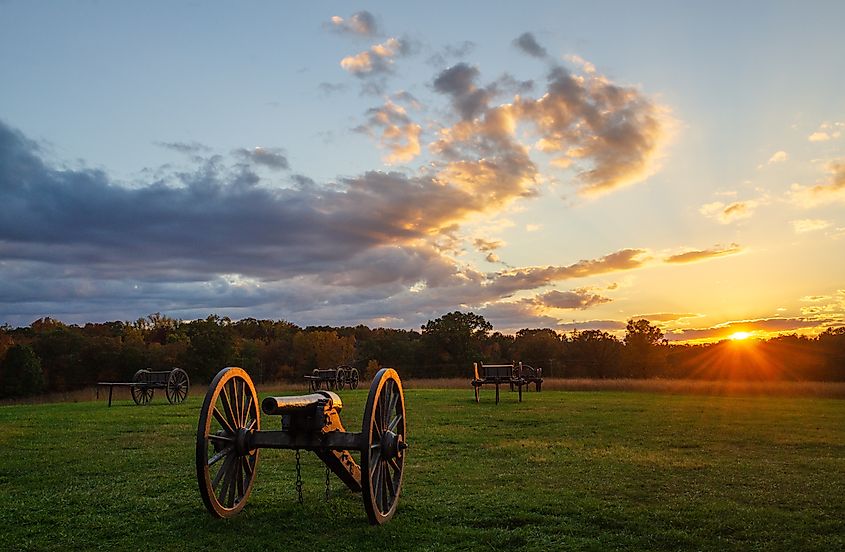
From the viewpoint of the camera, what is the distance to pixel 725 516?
6.63 metres

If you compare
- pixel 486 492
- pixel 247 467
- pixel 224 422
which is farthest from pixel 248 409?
pixel 486 492

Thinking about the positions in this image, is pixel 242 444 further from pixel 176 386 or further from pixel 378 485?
pixel 176 386

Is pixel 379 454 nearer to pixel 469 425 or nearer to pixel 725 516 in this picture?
pixel 725 516

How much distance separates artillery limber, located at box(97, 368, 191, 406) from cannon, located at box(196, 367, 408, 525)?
18.1m

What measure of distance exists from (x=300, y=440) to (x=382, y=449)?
2.54 feet

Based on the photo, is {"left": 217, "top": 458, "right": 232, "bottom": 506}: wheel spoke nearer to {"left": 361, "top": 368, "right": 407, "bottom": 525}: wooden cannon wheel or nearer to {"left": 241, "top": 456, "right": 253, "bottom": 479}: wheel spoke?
{"left": 241, "top": 456, "right": 253, "bottom": 479}: wheel spoke

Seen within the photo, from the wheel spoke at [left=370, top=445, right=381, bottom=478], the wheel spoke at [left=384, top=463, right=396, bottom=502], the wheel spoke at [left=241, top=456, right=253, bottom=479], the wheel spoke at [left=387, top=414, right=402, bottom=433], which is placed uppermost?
the wheel spoke at [left=387, top=414, right=402, bottom=433]

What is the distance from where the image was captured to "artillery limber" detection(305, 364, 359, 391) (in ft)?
95.3

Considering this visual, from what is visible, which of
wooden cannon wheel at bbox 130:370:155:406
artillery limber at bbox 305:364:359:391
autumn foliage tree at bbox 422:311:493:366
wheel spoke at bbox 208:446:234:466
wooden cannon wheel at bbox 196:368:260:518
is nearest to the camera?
wooden cannon wheel at bbox 196:368:260:518

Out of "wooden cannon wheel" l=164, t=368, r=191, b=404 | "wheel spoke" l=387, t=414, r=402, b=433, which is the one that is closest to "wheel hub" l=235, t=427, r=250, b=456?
"wheel spoke" l=387, t=414, r=402, b=433

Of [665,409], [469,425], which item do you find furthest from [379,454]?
[665,409]

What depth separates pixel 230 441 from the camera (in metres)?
6.43

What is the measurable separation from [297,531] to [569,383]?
25603 mm

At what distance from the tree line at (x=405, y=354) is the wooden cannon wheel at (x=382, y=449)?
1261 inches
